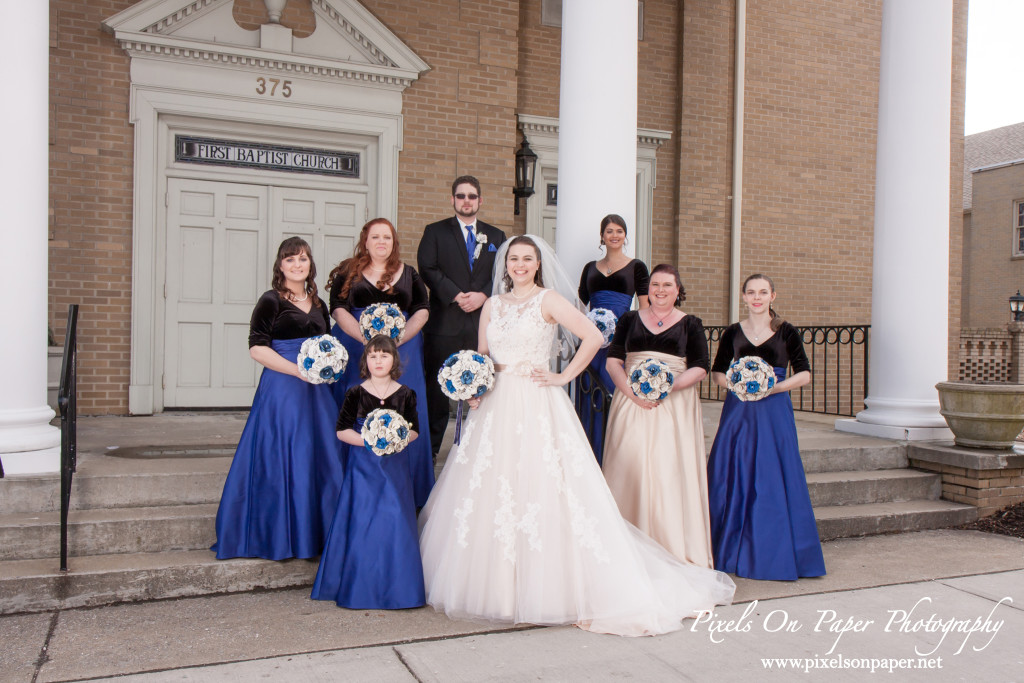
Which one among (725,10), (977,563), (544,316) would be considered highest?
(725,10)

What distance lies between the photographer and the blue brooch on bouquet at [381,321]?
443cm

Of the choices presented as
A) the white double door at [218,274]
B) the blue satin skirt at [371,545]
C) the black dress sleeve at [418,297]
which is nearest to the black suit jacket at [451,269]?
the black dress sleeve at [418,297]

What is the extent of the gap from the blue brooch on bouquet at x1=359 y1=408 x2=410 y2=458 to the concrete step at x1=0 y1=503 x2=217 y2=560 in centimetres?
122

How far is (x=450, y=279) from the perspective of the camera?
5270mm

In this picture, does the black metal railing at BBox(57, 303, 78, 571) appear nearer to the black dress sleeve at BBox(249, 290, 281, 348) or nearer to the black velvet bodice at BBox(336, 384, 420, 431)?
the black dress sleeve at BBox(249, 290, 281, 348)

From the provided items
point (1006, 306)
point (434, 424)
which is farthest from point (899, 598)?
point (1006, 306)

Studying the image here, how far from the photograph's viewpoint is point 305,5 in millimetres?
8117

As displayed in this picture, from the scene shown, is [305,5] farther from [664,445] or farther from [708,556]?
[708,556]

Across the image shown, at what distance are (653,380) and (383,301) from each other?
1.56 m

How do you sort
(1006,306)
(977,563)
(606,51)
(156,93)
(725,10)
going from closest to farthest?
(977,563), (606,51), (156,93), (725,10), (1006,306)

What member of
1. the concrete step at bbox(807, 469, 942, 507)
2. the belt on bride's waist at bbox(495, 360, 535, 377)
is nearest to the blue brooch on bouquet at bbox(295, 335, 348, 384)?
the belt on bride's waist at bbox(495, 360, 535, 377)

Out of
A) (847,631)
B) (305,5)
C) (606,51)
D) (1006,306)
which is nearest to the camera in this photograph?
(847,631)

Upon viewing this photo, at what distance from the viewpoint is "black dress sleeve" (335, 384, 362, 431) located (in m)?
4.05

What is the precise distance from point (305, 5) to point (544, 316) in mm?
5481
